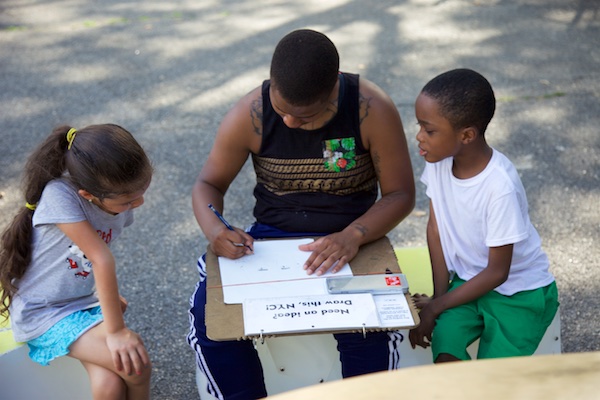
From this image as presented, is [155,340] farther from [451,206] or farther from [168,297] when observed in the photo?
[451,206]

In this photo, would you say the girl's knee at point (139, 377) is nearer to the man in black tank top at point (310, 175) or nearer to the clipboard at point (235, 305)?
the man in black tank top at point (310, 175)

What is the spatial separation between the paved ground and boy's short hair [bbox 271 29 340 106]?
1.22 m

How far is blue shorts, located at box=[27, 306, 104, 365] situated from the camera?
7.05 feet

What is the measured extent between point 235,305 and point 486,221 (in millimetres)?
779

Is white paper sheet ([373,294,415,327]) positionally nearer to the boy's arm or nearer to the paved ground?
the boy's arm

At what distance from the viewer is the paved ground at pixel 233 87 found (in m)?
3.25

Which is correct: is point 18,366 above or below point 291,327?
below

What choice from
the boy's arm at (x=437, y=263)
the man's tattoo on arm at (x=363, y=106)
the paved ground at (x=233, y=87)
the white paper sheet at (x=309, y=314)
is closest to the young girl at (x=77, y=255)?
the white paper sheet at (x=309, y=314)

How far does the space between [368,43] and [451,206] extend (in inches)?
148

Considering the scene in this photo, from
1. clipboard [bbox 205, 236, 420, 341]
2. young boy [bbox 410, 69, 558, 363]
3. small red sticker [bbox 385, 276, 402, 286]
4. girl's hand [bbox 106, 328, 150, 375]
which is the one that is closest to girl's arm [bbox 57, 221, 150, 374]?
girl's hand [bbox 106, 328, 150, 375]

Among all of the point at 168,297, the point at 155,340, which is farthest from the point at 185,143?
the point at 155,340

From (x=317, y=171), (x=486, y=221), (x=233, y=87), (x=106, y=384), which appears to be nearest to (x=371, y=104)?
(x=317, y=171)

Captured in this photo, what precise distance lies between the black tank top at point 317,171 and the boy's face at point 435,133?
26 cm

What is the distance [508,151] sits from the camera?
4180 millimetres
